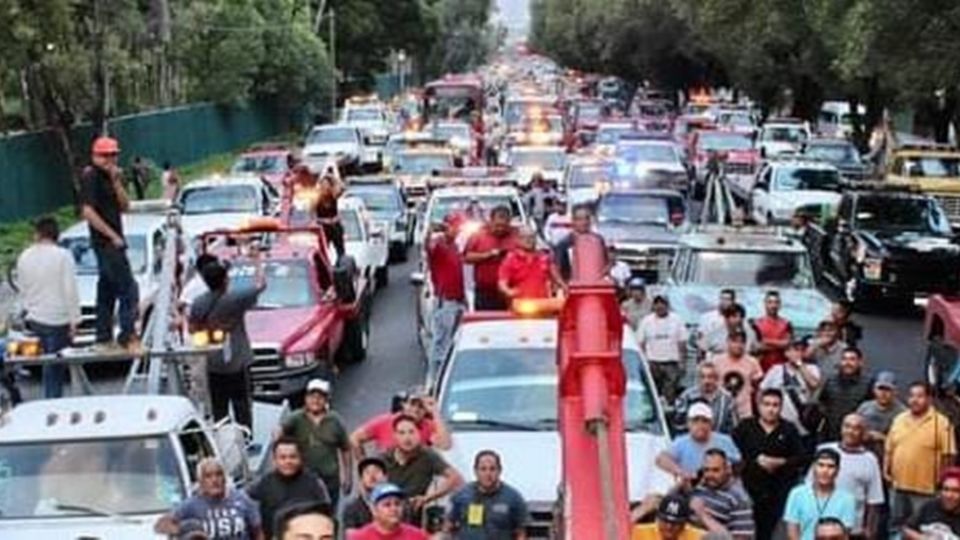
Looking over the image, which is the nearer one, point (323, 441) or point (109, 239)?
point (323, 441)

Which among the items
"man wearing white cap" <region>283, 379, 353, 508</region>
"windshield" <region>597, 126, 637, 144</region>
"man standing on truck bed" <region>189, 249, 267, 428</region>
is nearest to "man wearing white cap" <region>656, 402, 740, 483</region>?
"man wearing white cap" <region>283, 379, 353, 508</region>

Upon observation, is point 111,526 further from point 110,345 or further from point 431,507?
point 110,345

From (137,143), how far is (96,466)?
41.0m

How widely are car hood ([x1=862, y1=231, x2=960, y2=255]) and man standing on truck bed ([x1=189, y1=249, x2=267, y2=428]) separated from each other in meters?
13.9

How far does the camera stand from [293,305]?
67.5 ft

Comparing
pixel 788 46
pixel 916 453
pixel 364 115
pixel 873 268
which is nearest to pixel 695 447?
pixel 916 453

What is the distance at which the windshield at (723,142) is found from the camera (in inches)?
1885

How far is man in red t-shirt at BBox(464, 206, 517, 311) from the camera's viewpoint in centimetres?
1709

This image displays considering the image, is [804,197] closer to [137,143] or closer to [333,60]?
[137,143]

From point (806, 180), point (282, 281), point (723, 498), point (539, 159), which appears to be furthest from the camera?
point (539, 159)

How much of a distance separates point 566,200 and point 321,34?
50.9 metres

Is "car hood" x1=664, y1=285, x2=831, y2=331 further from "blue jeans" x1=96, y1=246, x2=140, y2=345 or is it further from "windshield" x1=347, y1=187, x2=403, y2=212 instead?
"windshield" x1=347, y1=187, x2=403, y2=212

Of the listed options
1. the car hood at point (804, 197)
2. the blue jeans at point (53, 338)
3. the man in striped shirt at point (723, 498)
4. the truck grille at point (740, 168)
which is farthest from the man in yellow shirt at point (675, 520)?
the truck grille at point (740, 168)

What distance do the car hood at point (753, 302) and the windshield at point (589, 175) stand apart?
50.6 ft
